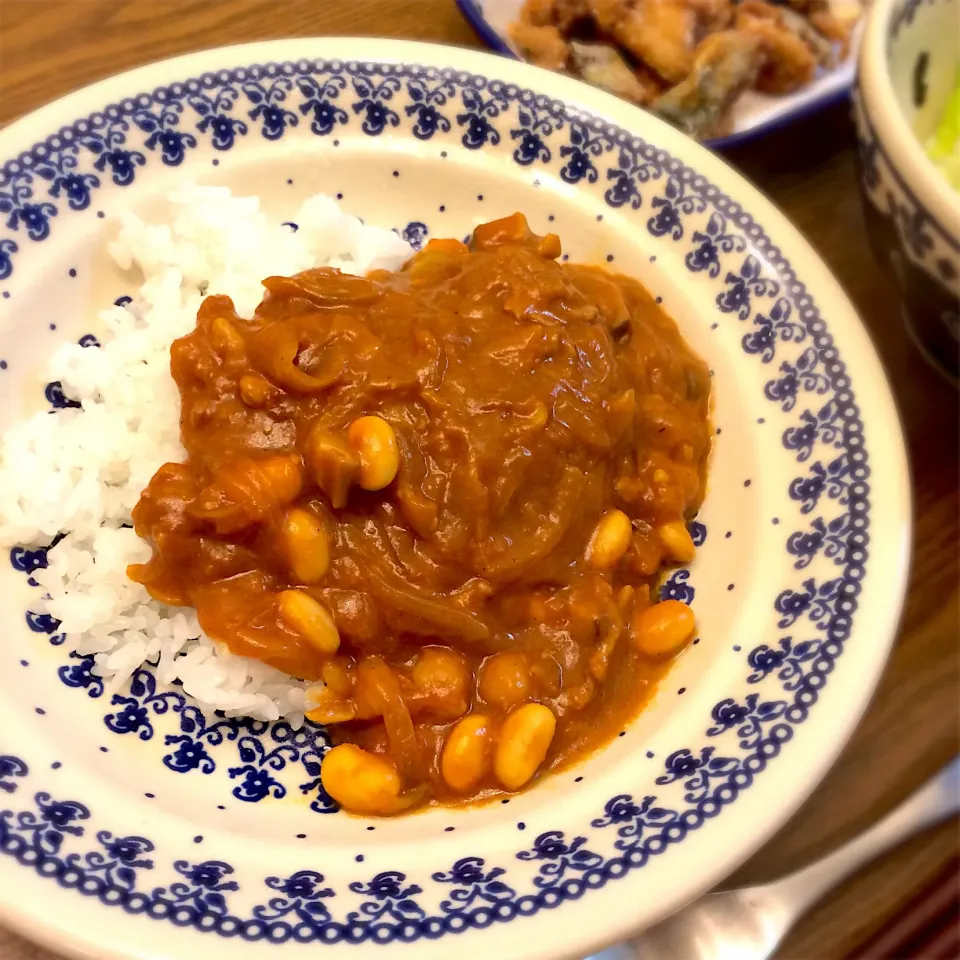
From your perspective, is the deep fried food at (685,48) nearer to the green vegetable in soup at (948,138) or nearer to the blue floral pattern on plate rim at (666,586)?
the blue floral pattern on plate rim at (666,586)

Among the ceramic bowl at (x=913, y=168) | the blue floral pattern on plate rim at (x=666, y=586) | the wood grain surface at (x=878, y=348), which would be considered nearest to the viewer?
the blue floral pattern on plate rim at (x=666, y=586)

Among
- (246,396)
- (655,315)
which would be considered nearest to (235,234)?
(246,396)

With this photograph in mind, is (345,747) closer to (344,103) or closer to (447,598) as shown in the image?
(447,598)

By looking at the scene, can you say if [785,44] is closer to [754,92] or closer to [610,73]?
[754,92]

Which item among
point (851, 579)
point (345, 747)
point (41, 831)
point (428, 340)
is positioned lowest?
point (851, 579)

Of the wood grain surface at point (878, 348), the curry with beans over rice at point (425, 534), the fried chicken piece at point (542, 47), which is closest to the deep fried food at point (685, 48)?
the fried chicken piece at point (542, 47)

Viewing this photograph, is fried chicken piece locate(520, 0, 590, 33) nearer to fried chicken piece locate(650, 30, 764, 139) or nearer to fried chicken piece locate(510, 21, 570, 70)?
fried chicken piece locate(510, 21, 570, 70)

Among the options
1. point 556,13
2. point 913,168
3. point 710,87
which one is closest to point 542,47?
point 556,13
